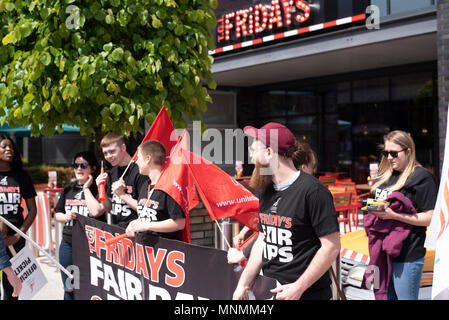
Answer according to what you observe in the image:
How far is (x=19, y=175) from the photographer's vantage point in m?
5.32

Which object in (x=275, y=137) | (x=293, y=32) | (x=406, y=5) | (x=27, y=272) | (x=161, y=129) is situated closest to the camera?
(x=275, y=137)

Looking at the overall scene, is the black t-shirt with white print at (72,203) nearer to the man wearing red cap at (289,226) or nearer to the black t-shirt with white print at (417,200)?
the man wearing red cap at (289,226)

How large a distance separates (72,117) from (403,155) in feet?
11.1

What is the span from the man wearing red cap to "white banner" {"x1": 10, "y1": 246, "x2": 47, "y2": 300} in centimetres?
231

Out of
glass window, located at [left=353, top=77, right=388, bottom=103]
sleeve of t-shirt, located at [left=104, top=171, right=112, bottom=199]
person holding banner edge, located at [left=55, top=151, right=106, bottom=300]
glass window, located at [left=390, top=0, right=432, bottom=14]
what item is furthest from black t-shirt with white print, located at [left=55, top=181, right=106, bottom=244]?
glass window, located at [left=353, top=77, right=388, bottom=103]

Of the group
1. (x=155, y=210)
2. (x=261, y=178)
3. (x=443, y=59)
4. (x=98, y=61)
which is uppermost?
(x=443, y=59)

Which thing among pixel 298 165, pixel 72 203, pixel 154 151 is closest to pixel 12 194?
pixel 72 203

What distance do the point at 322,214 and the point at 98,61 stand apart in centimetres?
309

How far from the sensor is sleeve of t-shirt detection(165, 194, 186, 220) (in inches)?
148

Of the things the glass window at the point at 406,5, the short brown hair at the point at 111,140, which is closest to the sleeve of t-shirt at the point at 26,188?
the short brown hair at the point at 111,140

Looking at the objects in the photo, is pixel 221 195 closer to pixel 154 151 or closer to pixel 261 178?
pixel 154 151

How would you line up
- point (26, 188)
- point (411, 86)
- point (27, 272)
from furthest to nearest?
point (411, 86), point (26, 188), point (27, 272)

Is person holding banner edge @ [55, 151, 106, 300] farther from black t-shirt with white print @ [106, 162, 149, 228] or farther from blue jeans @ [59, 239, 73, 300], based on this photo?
black t-shirt with white print @ [106, 162, 149, 228]

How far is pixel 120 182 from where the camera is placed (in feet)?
15.0
